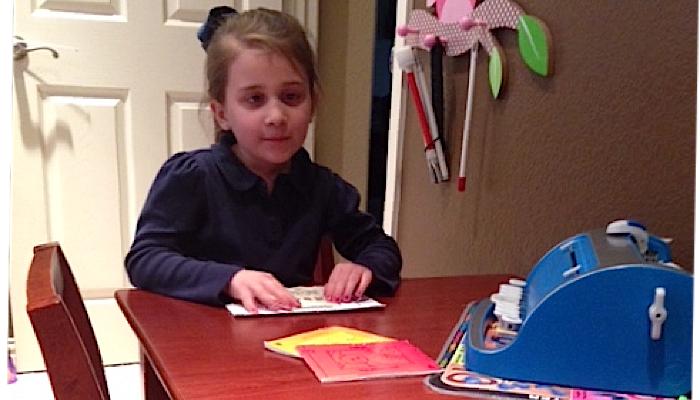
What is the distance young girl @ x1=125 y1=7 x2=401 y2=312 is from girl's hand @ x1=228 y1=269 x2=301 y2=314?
6cm

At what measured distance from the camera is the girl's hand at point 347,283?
3.47ft

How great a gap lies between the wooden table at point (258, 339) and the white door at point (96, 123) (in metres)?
1.43

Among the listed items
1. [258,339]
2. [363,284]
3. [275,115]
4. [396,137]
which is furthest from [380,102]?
[258,339]

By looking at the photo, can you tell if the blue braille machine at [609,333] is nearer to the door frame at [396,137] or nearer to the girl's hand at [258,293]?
the girl's hand at [258,293]

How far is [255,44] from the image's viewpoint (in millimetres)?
1248

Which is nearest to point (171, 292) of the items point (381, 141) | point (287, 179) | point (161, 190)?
point (161, 190)

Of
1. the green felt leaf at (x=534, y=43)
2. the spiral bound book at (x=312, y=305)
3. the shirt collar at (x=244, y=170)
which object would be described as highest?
the green felt leaf at (x=534, y=43)

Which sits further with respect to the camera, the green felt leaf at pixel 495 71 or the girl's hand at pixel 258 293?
the green felt leaf at pixel 495 71

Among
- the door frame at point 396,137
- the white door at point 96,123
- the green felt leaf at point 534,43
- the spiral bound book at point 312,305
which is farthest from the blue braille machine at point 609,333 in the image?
the white door at point 96,123

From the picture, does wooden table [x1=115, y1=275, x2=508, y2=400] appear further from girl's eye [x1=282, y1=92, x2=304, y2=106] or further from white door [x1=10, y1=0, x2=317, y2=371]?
white door [x1=10, y1=0, x2=317, y2=371]

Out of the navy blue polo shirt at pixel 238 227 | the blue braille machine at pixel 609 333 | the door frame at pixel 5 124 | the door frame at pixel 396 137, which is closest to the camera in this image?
the door frame at pixel 5 124

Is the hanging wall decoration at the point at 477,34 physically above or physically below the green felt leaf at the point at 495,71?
above

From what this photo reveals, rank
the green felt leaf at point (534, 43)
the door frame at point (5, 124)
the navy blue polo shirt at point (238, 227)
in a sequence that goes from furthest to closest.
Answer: the green felt leaf at point (534, 43) → the navy blue polo shirt at point (238, 227) → the door frame at point (5, 124)

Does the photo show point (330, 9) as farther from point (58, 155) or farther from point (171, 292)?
point (171, 292)
